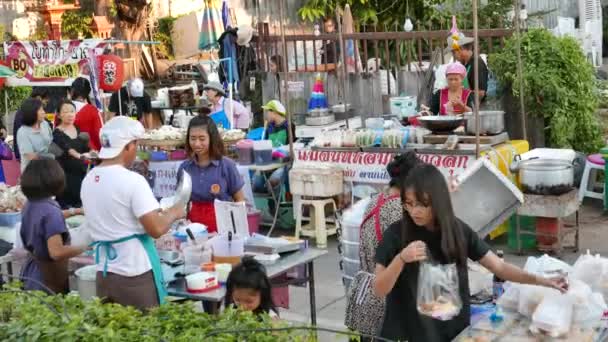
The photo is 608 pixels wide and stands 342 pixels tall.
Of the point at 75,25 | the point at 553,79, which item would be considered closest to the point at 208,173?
the point at 553,79

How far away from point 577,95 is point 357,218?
17.1 feet

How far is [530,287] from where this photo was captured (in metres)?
4.29

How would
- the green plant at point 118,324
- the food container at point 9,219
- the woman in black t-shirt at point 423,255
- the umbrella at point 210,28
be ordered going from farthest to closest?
1. the umbrella at point 210,28
2. the food container at point 9,219
3. the woman in black t-shirt at point 423,255
4. the green plant at point 118,324

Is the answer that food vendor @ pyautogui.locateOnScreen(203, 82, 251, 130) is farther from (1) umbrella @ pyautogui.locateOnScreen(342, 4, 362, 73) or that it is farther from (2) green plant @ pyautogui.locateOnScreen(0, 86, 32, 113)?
(2) green plant @ pyautogui.locateOnScreen(0, 86, 32, 113)

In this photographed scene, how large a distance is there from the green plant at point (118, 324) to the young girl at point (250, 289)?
2.67 ft

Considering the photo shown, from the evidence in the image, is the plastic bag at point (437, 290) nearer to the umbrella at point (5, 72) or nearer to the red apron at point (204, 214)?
the red apron at point (204, 214)

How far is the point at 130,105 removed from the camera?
14625mm

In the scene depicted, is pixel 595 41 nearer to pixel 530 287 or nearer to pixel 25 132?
pixel 25 132

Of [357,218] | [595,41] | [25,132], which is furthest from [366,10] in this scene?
[357,218]

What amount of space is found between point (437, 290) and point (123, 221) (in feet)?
6.10

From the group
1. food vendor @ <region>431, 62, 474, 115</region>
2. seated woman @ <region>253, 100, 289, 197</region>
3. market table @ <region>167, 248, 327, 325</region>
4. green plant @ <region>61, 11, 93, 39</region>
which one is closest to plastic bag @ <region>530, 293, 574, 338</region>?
market table @ <region>167, 248, 327, 325</region>

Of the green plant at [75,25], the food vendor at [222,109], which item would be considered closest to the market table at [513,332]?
the food vendor at [222,109]

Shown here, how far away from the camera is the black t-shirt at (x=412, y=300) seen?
4051 mm

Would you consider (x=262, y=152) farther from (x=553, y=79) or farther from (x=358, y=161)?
(x=553, y=79)
